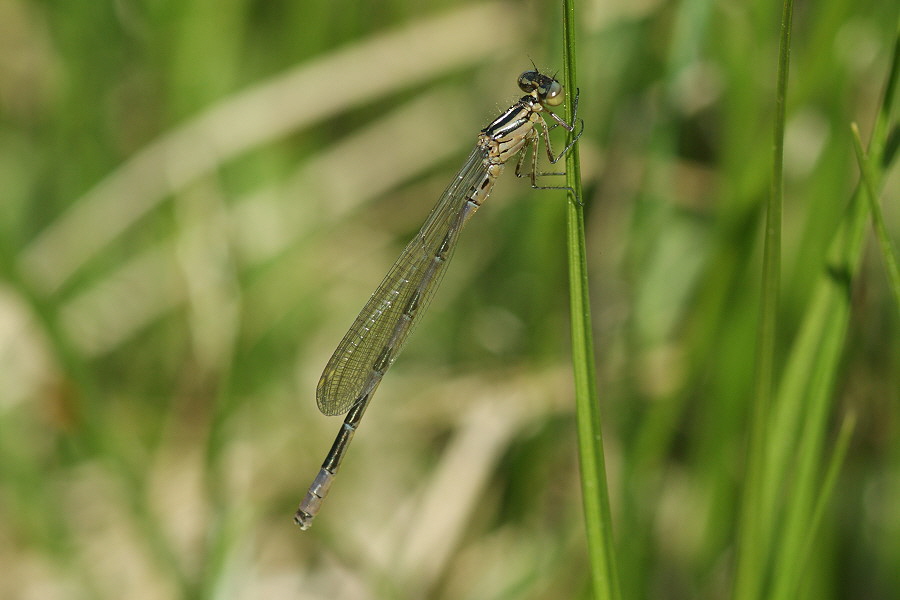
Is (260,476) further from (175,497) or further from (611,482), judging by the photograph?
(611,482)

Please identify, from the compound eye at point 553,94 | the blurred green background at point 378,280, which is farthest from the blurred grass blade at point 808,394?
the compound eye at point 553,94

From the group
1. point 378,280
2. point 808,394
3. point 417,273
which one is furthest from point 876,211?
point 378,280

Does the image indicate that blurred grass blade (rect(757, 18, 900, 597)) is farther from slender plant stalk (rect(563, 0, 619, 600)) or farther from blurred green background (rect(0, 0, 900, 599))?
blurred green background (rect(0, 0, 900, 599))

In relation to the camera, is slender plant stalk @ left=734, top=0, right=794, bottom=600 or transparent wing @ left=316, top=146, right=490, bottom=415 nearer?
slender plant stalk @ left=734, top=0, right=794, bottom=600

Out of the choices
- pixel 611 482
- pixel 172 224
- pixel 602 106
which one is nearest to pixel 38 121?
pixel 172 224

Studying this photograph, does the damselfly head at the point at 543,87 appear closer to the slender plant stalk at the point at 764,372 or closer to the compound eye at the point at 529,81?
the compound eye at the point at 529,81

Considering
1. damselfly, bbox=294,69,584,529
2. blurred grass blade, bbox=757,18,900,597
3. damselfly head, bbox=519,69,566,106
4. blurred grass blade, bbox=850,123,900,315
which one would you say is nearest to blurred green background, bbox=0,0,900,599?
damselfly head, bbox=519,69,566,106

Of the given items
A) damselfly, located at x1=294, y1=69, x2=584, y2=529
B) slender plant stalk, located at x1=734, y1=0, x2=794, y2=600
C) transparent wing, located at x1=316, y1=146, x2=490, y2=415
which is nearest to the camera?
slender plant stalk, located at x1=734, y1=0, x2=794, y2=600
